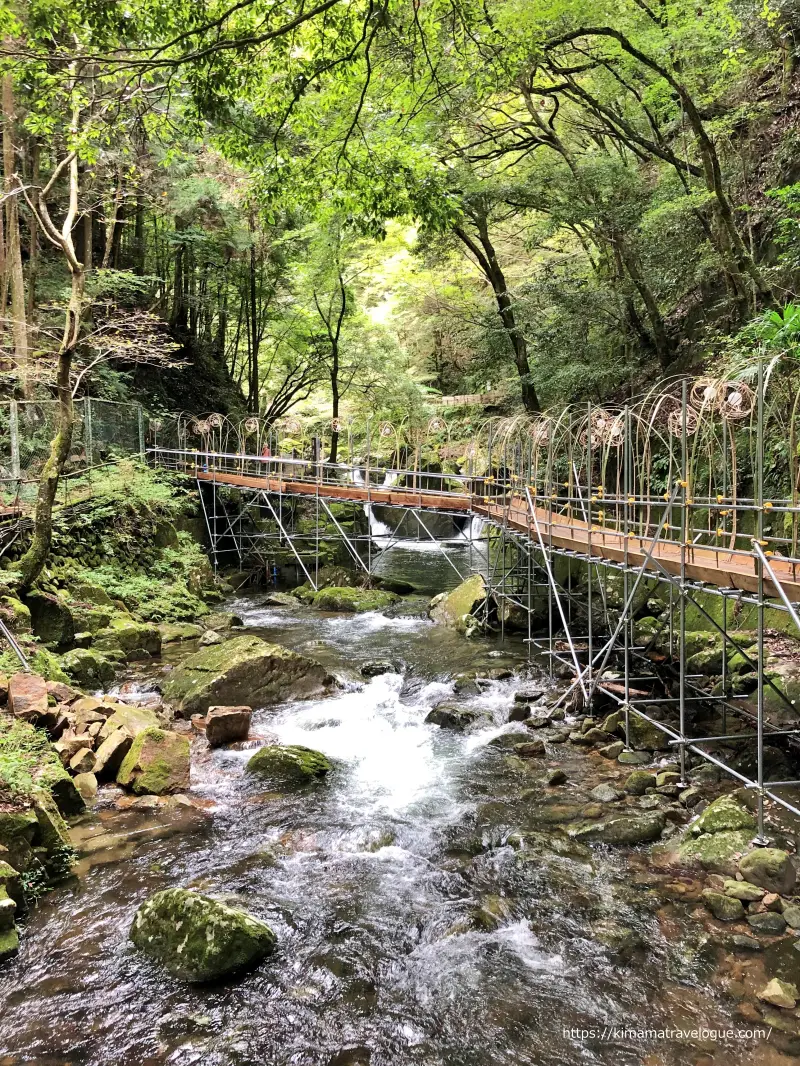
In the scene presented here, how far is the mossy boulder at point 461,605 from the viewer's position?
602 inches

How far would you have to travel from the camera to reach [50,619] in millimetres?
11109

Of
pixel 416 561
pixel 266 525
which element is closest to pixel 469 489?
pixel 416 561

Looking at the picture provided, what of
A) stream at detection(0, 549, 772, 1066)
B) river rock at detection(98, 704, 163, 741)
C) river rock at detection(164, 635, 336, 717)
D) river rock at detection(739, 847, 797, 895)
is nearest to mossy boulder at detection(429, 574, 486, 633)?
river rock at detection(164, 635, 336, 717)

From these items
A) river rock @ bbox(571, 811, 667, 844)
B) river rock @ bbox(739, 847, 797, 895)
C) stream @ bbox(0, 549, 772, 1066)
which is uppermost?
river rock @ bbox(739, 847, 797, 895)

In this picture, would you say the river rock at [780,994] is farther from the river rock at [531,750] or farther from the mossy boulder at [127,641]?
the mossy boulder at [127,641]

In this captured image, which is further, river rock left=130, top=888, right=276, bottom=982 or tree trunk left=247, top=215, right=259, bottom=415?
tree trunk left=247, top=215, right=259, bottom=415

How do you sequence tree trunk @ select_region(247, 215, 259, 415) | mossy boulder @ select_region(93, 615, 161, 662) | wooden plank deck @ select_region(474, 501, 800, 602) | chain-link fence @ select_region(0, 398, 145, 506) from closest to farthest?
wooden plank deck @ select_region(474, 501, 800, 602), mossy boulder @ select_region(93, 615, 161, 662), chain-link fence @ select_region(0, 398, 145, 506), tree trunk @ select_region(247, 215, 259, 415)

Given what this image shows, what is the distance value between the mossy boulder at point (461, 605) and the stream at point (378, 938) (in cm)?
693

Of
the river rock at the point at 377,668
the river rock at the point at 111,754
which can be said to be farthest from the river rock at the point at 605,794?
the river rock at the point at 377,668

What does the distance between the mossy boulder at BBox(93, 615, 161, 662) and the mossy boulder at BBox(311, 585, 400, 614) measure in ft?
18.3

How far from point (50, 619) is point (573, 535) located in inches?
354

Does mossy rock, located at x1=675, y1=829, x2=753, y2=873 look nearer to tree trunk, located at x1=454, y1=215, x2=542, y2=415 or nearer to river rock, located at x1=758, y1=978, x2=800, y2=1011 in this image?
river rock, located at x1=758, y1=978, x2=800, y2=1011

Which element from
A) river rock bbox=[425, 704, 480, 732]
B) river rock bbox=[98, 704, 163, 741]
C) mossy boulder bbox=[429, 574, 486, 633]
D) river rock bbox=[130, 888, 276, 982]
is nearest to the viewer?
river rock bbox=[130, 888, 276, 982]

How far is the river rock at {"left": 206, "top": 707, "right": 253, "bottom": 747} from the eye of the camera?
8617 mm
